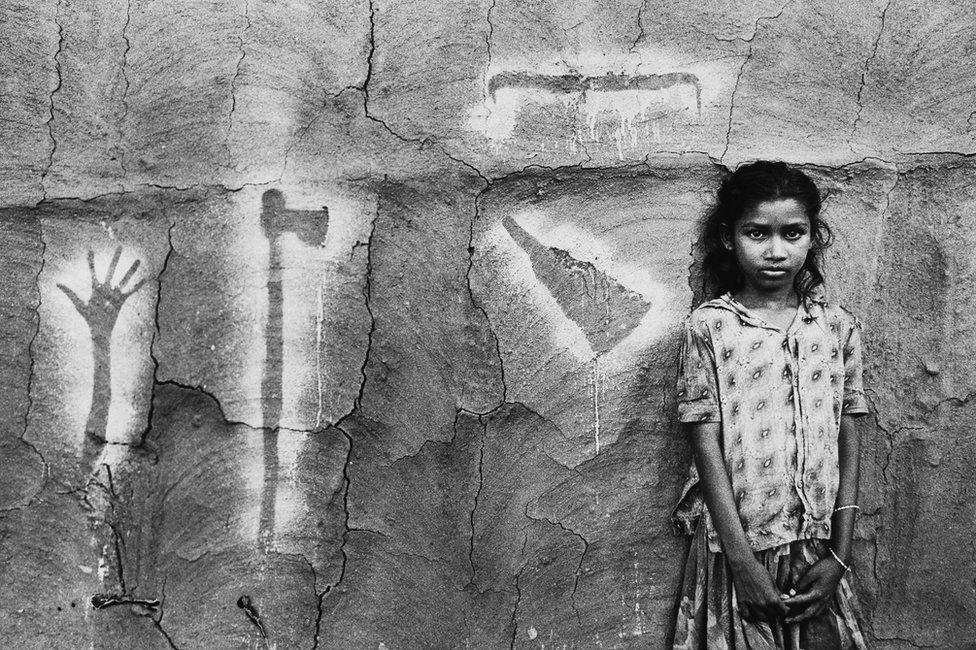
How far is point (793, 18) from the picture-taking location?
300cm

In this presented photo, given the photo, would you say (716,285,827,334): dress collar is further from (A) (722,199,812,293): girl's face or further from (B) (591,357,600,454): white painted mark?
(B) (591,357,600,454): white painted mark

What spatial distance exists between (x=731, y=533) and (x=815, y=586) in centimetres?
23

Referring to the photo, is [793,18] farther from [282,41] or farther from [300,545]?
[300,545]

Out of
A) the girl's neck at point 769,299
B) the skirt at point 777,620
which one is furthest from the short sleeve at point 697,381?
the skirt at point 777,620

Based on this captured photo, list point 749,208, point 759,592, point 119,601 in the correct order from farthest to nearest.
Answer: point 119,601, point 749,208, point 759,592

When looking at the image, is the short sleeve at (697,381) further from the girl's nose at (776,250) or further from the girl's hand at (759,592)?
the girl's hand at (759,592)

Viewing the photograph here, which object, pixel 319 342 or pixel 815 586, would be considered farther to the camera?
pixel 319 342

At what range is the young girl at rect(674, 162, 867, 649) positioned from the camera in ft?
8.90

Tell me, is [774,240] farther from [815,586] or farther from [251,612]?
[251,612]

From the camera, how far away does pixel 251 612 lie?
2902 mm

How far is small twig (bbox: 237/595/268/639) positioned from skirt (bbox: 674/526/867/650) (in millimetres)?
1046

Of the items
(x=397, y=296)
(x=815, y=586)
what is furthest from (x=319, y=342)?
(x=815, y=586)

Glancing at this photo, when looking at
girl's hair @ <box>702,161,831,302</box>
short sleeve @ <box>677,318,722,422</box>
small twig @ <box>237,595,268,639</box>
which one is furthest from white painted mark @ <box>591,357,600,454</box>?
small twig @ <box>237,595,268,639</box>

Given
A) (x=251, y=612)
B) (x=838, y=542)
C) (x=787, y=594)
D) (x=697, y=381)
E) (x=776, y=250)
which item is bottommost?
(x=251, y=612)
